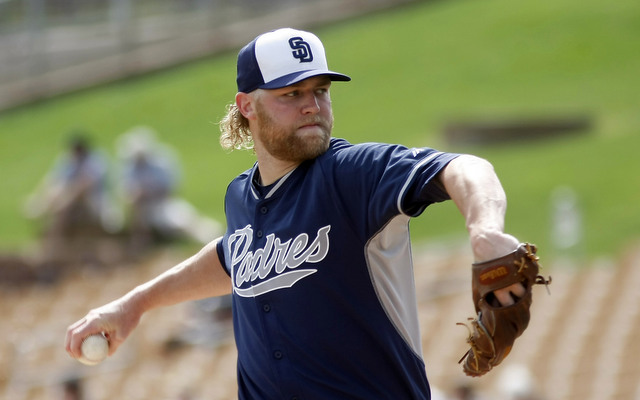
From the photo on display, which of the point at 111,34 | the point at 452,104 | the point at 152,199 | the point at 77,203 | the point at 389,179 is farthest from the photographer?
the point at 111,34

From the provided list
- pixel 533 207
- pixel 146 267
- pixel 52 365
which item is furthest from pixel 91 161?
pixel 533 207

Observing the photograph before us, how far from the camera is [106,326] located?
3.31 metres

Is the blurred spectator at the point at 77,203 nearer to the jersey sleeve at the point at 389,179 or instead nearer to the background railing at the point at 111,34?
the background railing at the point at 111,34

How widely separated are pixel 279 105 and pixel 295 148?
0.39ft

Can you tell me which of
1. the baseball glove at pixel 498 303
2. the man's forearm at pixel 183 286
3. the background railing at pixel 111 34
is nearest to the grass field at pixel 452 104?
the background railing at pixel 111 34

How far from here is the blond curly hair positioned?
320 centimetres

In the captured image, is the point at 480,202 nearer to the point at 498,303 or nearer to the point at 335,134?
the point at 498,303

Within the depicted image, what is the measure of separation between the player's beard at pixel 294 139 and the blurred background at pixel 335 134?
1.95m

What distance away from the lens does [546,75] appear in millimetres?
23172

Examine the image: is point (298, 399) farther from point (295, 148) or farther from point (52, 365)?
point (52, 365)

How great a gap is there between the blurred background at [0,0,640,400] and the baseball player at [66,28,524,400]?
1.96m

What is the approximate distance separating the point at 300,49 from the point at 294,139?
23cm

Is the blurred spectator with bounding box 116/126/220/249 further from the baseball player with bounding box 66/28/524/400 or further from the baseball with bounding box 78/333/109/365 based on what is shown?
the baseball player with bounding box 66/28/524/400

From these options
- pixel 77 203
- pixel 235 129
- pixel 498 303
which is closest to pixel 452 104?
pixel 77 203
